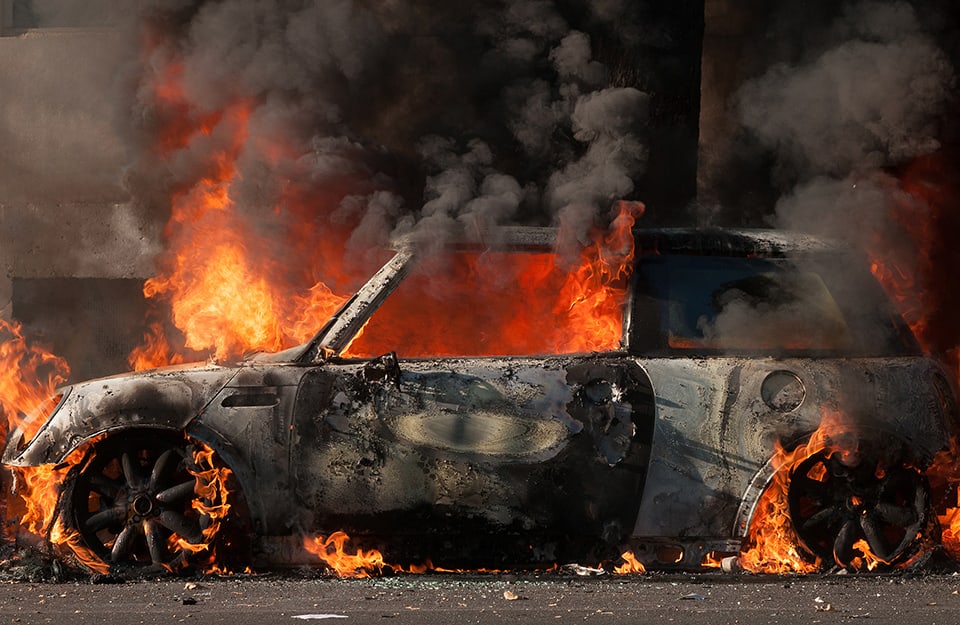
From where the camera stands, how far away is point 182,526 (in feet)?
19.6

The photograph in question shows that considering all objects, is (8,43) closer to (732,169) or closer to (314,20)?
(314,20)

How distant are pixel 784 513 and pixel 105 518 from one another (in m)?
2.85

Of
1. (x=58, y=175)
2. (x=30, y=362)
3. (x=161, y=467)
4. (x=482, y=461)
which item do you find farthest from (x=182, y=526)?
(x=58, y=175)

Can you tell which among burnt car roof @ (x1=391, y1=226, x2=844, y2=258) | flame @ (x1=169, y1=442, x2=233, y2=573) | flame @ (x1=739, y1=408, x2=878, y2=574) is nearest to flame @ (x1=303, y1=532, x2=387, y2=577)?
flame @ (x1=169, y1=442, x2=233, y2=573)

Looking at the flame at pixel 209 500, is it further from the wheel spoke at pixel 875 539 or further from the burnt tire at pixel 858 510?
the wheel spoke at pixel 875 539

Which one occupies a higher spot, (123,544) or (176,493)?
(176,493)

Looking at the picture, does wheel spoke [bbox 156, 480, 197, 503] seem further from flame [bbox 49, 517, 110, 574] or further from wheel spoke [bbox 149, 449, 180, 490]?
flame [bbox 49, 517, 110, 574]

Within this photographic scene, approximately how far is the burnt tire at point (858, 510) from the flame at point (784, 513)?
0.03 meters

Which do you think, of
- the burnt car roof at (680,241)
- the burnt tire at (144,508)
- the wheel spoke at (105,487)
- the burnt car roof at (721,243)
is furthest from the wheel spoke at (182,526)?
the burnt car roof at (721,243)

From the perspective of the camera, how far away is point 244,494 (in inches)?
233

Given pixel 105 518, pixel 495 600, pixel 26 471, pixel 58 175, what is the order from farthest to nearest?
pixel 58 175, pixel 26 471, pixel 105 518, pixel 495 600

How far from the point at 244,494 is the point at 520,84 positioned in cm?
397

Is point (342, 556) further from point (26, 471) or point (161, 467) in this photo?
point (26, 471)

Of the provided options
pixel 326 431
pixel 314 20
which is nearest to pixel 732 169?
pixel 314 20
